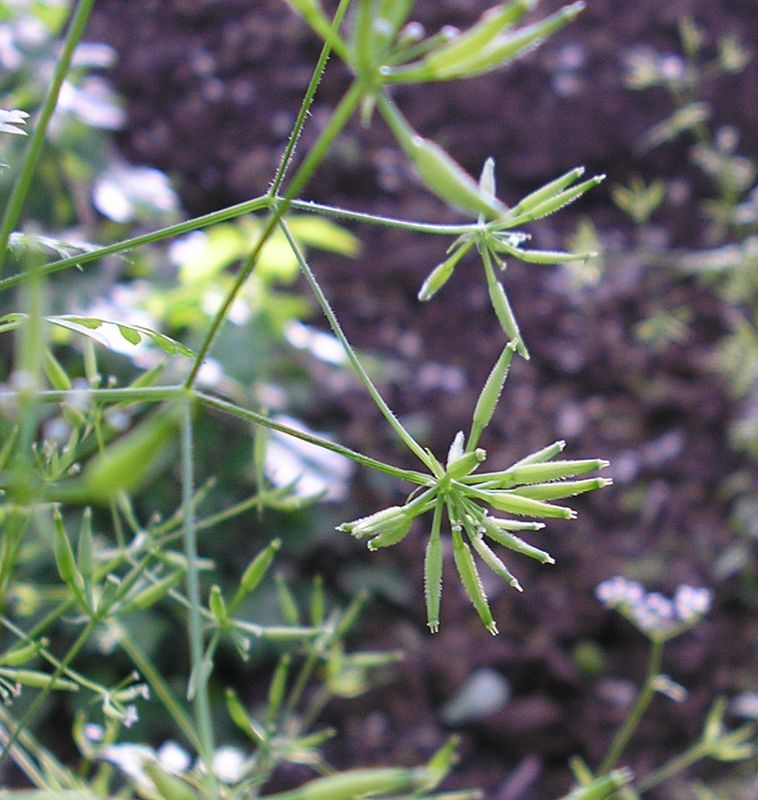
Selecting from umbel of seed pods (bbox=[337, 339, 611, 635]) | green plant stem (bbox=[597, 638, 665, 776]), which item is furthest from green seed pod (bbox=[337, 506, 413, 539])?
green plant stem (bbox=[597, 638, 665, 776])

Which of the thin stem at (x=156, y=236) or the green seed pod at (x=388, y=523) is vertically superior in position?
the thin stem at (x=156, y=236)

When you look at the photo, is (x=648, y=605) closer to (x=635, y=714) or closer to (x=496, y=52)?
(x=635, y=714)

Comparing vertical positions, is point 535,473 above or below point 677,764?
above

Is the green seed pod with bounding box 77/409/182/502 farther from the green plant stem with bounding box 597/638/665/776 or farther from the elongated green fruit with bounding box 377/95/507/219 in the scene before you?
the green plant stem with bounding box 597/638/665/776

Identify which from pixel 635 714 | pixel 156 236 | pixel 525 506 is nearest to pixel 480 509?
pixel 525 506

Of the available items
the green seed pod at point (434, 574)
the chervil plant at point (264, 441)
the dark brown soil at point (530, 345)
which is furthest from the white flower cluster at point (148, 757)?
the dark brown soil at point (530, 345)

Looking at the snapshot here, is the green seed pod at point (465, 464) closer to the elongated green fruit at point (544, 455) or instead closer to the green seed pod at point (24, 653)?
the elongated green fruit at point (544, 455)

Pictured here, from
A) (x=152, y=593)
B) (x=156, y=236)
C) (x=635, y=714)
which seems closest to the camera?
(x=156, y=236)

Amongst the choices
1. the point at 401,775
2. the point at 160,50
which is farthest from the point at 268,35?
the point at 401,775
